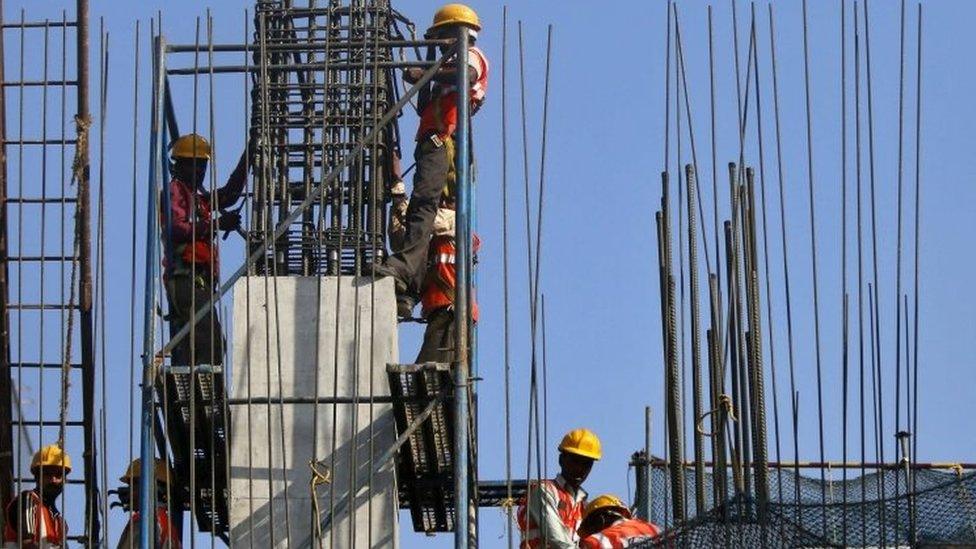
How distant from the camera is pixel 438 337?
89.4 ft

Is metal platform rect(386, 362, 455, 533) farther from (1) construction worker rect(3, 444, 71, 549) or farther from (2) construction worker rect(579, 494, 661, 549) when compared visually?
(1) construction worker rect(3, 444, 71, 549)

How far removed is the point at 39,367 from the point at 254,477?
2225 mm

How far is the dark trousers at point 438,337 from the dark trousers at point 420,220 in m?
0.33

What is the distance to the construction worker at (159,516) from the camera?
26000mm

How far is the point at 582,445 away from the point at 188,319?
Result: 380 centimetres

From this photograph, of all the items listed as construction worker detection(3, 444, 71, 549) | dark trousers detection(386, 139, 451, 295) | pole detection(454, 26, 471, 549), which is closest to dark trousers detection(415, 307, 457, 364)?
dark trousers detection(386, 139, 451, 295)

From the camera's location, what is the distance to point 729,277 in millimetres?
25000

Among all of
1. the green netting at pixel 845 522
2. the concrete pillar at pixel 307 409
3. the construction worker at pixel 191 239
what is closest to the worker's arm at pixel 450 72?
the construction worker at pixel 191 239

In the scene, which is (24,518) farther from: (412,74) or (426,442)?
(412,74)

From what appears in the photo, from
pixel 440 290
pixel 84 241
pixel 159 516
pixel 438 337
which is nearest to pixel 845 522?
pixel 438 337

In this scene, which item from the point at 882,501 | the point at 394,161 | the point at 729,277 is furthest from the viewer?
the point at 394,161

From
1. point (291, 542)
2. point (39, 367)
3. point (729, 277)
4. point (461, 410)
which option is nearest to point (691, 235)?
point (729, 277)

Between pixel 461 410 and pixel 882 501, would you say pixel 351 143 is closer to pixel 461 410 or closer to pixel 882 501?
pixel 461 410

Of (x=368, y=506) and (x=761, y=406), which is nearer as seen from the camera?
(x=761, y=406)
